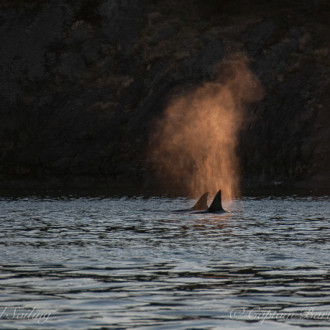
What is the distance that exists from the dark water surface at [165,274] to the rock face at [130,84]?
52344 mm

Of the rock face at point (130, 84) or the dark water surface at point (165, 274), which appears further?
the rock face at point (130, 84)

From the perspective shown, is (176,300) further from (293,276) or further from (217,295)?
(293,276)

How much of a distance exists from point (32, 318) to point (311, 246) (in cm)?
1550

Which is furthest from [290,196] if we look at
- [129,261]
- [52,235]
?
[129,261]

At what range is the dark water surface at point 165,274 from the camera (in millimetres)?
15859

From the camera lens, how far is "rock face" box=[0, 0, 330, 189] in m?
96.1

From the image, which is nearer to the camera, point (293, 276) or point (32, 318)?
point (32, 318)

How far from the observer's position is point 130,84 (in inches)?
4058

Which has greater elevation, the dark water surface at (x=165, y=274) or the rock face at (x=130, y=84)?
the rock face at (x=130, y=84)

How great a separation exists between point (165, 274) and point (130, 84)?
82.3 meters

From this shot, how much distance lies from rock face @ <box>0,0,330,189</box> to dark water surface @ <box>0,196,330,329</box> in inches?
2061

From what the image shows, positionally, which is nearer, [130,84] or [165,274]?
[165,274]

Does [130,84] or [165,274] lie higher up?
[130,84]

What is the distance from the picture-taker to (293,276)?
21281 millimetres
